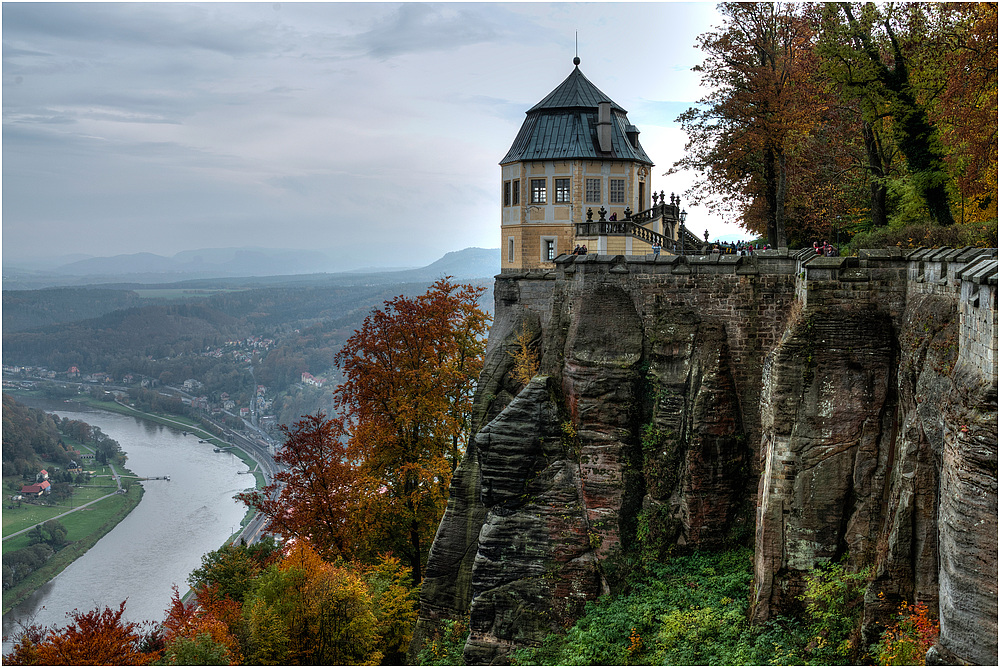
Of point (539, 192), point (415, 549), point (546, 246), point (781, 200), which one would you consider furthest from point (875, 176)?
point (415, 549)

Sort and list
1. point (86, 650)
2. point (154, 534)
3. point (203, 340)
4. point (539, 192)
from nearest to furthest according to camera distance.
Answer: point (86, 650) < point (539, 192) < point (154, 534) < point (203, 340)

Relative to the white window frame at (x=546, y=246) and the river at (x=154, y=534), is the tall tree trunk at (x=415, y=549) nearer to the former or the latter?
the white window frame at (x=546, y=246)

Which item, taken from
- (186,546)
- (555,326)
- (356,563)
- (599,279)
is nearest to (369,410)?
(356,563)

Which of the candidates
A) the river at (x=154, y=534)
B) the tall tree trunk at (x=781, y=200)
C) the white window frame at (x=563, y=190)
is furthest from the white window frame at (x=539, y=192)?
the river at (x=154, y=534)

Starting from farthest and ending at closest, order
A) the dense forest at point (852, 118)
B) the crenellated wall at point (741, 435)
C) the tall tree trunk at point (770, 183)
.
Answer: the tall tree trunk at point (770, 183) → the dense forest at point (852, 118) → the crenellated wall at point (741, 435)

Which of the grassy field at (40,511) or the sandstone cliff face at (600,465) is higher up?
the sandstone cliff face at (600,465)

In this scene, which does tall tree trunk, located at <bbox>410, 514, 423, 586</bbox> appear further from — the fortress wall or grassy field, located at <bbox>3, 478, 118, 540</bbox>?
grassy field, located at <bbox>3, 478, 118, 540</bbox>

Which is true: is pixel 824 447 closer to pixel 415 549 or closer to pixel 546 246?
pixel 415 549

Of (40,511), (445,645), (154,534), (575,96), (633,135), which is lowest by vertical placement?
(154,534)
